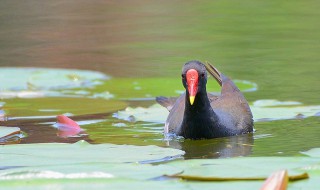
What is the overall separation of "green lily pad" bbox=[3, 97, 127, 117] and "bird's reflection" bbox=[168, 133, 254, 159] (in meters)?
1.18

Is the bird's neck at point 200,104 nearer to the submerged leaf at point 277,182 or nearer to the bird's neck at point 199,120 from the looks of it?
the bird's neck at point 199,120

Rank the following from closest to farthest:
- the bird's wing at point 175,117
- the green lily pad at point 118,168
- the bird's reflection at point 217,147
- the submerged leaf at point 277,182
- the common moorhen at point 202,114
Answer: the submerged leaf at point 277,182, the green lily pad at point 118,168, the bird's reflection at point 217,147, the common moorhen at point 202,114, the bird's wing at point 175,117

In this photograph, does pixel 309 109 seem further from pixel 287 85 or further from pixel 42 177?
pixel 42 177

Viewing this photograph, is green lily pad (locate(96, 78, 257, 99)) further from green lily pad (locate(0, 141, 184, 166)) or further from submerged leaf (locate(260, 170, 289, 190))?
submerged leaf (locate(260, 170, 289, 190))

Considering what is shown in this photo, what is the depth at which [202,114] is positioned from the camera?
607 centimetres

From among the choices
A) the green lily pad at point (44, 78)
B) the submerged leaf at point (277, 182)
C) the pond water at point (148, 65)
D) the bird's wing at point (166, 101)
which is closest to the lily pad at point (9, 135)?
the pond water at point (148, 65)

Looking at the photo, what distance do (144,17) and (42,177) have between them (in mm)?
9507

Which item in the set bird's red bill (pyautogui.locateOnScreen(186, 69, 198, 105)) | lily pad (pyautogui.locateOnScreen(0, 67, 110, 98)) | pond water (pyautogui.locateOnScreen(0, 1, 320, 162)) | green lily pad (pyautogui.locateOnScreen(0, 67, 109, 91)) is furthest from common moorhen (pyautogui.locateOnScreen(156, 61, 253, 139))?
green lily pad (pyautogui.locateOnScreen(0, 67, 109, 91))

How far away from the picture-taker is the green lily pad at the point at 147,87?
7680 millimetres

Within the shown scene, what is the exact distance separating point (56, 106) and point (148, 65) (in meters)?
2.05

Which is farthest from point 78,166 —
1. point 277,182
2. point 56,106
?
point 56,106

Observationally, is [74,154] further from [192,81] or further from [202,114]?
[202,114]

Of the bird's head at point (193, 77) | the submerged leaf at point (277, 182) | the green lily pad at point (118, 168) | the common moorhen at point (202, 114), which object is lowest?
the submerged leaf at point (277, 182)

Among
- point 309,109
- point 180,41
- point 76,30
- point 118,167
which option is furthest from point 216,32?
point 118,167
